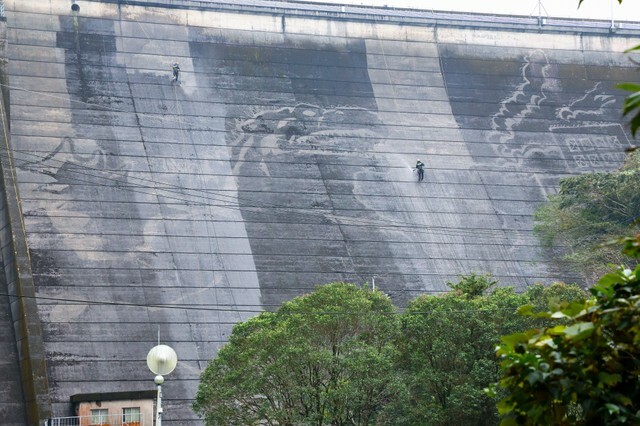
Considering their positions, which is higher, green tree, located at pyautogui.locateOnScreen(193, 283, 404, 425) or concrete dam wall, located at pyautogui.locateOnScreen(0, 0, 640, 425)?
concrete dam wall, located at pyautogui.locateOnScreen(0, 0, 640, 425)

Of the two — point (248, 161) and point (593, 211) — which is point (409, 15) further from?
point (593, 211)

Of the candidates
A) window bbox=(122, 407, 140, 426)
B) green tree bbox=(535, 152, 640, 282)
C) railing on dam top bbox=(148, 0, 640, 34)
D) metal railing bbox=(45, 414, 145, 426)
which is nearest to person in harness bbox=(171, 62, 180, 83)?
railing on dam top bbox=(148, 0, 640, 34)

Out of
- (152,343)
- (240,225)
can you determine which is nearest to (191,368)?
(152,343)

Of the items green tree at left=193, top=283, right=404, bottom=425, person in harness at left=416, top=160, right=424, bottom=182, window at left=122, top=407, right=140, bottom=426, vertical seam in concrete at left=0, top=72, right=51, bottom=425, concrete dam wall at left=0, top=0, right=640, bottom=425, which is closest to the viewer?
green tree at left=193, top=283, right=404, bottom=425

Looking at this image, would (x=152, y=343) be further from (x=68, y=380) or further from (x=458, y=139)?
(x=458, y=139)

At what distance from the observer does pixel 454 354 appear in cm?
2131

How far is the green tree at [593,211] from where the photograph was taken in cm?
2989

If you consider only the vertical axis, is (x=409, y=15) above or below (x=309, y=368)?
above

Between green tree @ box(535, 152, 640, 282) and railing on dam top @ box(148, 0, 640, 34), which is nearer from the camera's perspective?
green tree @ box(535, 152, 640, 282)

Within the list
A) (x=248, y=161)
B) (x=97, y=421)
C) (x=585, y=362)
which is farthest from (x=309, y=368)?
(x=585, y=362)

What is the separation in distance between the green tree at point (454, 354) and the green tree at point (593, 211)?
26.1 feet

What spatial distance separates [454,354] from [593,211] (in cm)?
1060

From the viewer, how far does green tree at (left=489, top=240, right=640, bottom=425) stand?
590 centimetres

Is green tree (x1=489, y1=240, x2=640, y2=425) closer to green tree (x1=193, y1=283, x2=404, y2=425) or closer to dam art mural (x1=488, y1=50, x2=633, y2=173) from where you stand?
green tree (x1=193, y1=283, x2=404, y2=425)
